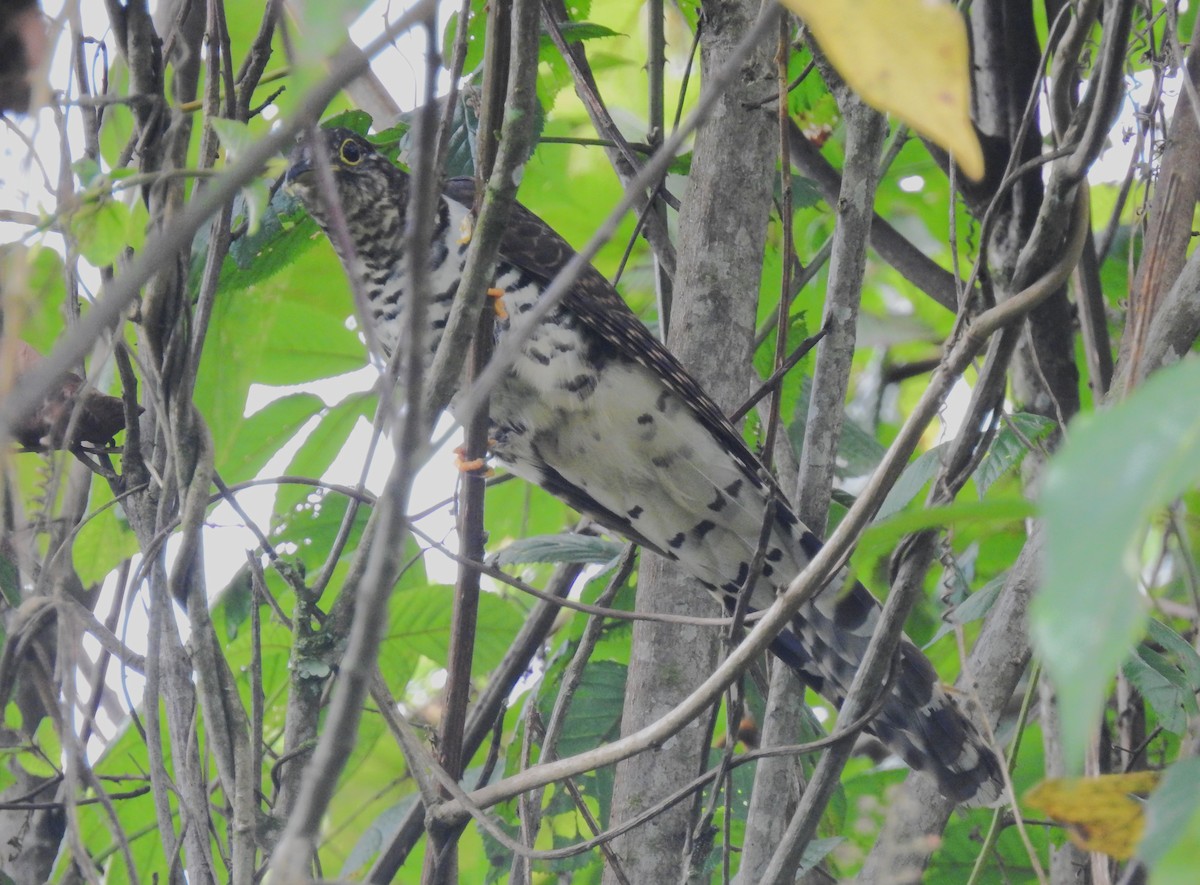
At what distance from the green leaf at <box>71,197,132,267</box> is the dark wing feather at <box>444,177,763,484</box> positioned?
118 centimetres

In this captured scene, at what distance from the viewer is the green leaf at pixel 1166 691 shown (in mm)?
1891

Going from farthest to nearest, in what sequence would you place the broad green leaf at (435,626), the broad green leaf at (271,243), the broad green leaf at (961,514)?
the broad green leaf at (435,626), the broad green leaf at (271,243), the broad green leaf at (961,514)

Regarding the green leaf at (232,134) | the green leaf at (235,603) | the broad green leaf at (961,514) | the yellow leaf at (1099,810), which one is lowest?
the yellow leaf at (1099,810)

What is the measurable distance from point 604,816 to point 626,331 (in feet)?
3.46

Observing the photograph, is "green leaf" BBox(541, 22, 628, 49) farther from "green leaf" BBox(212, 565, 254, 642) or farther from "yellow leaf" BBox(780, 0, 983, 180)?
"yellow leaf" BBox(780, 0, 983, 180)

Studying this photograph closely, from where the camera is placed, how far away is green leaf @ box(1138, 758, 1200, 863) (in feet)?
2.06

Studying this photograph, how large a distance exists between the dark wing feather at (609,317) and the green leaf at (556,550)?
35 centimetres

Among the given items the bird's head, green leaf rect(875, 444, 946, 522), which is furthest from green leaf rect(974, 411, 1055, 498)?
the bird's head

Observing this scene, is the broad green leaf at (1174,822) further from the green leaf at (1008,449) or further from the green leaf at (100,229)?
the green leaf at (1008,449)

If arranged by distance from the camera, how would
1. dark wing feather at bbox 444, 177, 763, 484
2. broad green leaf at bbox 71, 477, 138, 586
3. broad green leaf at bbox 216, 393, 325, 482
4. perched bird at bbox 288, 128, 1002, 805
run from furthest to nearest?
broad green leaf at bbox 216, 393, 325, 482, perched bird at bbox 288, 128, 1002, 805, dark wing feather at bbox 444, 177, 763, 484, broad green leaf at bbox 71, 477, 138, 586

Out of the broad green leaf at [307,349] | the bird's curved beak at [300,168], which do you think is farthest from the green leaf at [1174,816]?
the broad green leaf at [307,349]

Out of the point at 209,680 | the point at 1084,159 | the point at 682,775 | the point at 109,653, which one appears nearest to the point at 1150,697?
the point at 682,775

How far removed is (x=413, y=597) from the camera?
292cm

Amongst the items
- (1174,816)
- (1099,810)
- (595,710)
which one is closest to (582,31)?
(595,710)
